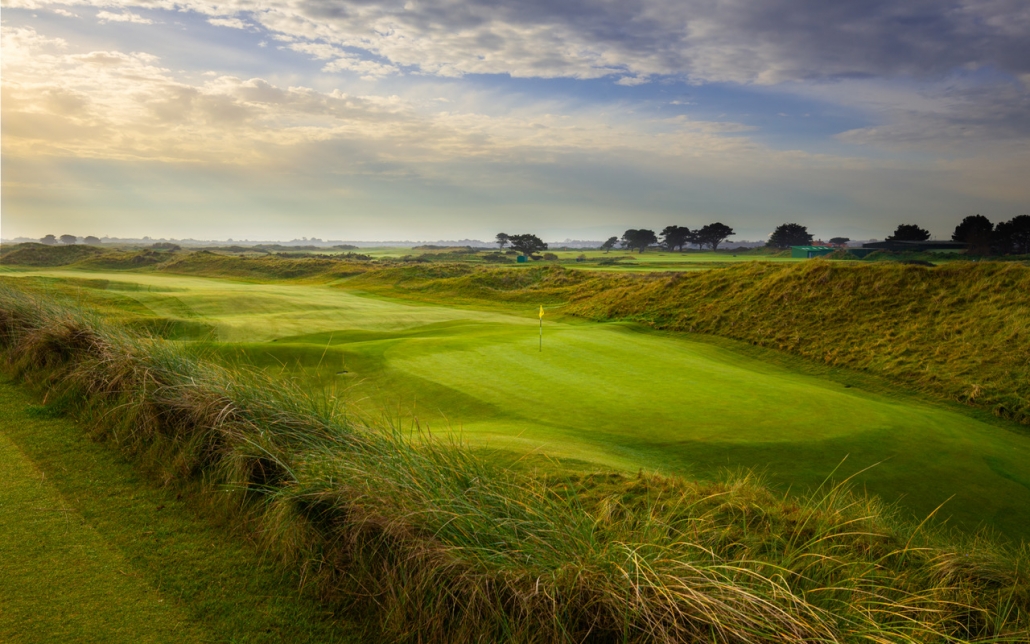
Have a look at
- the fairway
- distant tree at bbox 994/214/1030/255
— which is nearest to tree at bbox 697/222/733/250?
distant tree at bbox 994/214/1030/255

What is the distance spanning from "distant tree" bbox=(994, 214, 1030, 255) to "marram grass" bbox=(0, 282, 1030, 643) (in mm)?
65156

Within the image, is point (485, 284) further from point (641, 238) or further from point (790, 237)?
point (641, 238)

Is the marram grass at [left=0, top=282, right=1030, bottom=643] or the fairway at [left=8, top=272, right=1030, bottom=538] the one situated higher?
the marram grass at [left=0, top=282, right=1030, bottom=643]

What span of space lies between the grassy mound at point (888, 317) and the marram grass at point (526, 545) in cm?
1299

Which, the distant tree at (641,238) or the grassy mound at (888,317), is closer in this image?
the grassy mound at (888,317)

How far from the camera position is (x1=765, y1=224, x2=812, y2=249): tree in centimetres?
11481

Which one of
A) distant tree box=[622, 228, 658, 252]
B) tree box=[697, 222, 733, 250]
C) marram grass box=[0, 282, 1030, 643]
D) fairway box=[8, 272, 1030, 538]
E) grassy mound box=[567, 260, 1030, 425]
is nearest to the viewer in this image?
marram grass box=[0, 282, 1030, 643]

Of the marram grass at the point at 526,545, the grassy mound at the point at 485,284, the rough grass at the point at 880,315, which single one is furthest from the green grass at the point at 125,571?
the grassy mound at the point at 485,284

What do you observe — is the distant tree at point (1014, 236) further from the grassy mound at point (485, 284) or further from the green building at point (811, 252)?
the grassy mound at point (485, 284)

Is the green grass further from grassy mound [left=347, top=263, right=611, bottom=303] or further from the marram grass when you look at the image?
grassy mound [left=347, top=263, right=611, bottom=303]

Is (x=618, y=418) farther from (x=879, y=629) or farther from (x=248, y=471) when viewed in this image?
(x=879, y=629)

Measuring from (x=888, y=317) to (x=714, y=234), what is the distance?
408 ft

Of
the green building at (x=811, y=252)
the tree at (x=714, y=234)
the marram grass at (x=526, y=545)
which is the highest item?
the tree at (x=714, y=234)

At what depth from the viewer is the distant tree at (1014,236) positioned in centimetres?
5467
